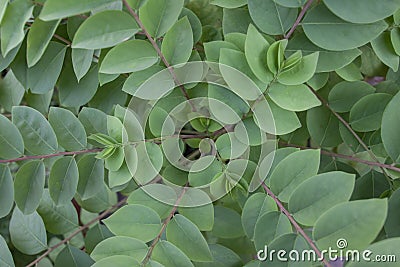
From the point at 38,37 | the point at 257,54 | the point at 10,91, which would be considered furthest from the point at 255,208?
the point at 10,91

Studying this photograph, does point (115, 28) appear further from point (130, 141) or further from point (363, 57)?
point (363, 57)

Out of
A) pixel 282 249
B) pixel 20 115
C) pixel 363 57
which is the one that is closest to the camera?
pixel 282 249

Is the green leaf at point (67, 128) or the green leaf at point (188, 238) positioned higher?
the green leaf at point (67, 128)

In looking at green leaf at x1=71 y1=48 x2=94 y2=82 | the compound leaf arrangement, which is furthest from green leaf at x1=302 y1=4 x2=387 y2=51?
green leaf at x1=71 y1=48 x2=94 y2=82

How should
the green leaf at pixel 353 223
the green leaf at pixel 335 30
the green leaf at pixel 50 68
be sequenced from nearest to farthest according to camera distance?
the green leaf at pixel 353 223 → the green leaf at pixel 335 30 → the green leaf at pixel 50 68

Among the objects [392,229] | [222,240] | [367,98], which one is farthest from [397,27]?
[222,240]

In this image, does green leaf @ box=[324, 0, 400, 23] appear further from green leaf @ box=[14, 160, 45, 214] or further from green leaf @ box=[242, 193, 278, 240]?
green leaf @ box=[14, 160, 45, 214]

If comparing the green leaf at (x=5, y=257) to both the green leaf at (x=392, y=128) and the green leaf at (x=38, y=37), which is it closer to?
the green leaf at (x=38, y=37)

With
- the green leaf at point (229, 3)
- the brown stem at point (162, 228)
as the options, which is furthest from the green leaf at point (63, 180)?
the green leaf at point (229, 3)
